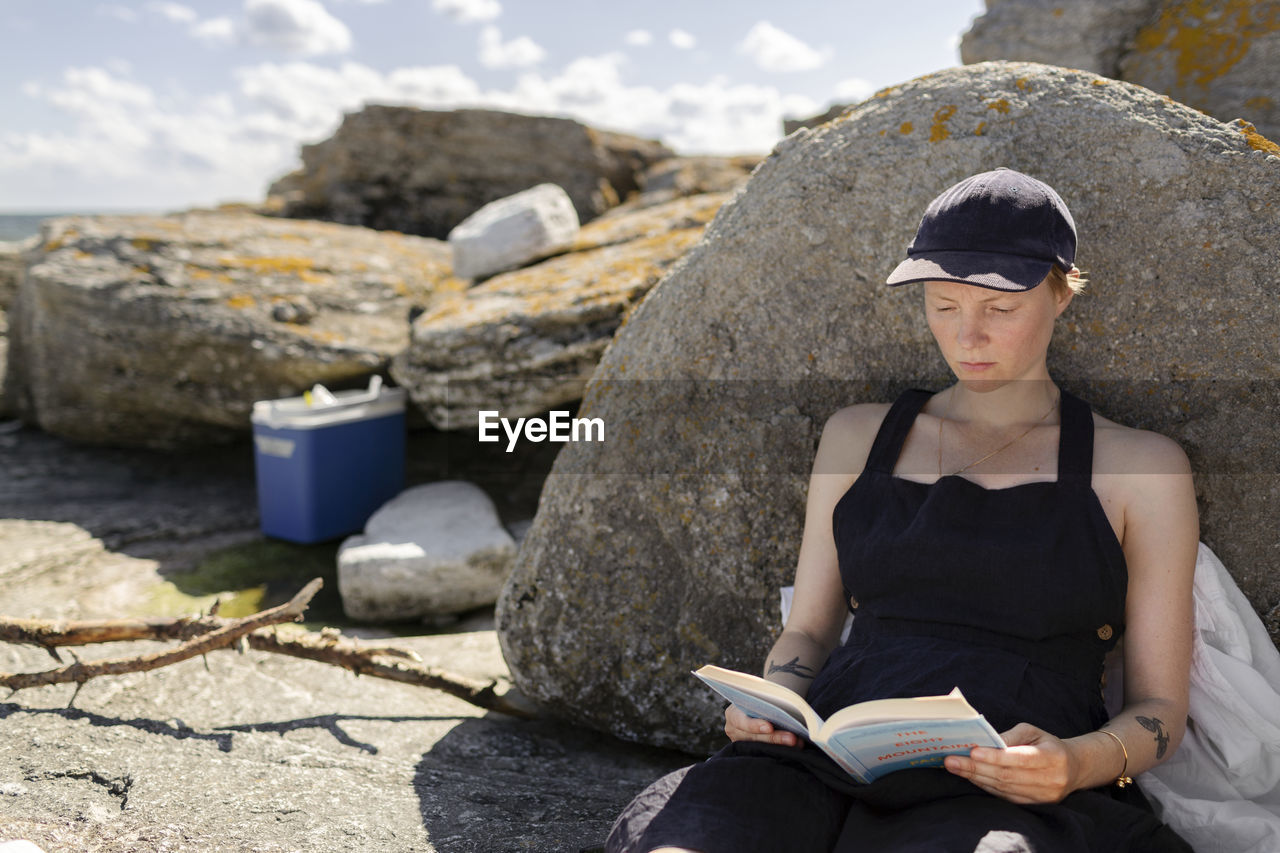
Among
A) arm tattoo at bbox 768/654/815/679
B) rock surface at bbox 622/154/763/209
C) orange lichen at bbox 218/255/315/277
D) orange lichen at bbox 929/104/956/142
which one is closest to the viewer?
arm tattoo at bbox 768/654/815/679

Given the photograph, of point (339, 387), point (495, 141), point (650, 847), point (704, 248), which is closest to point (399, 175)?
point (495, 141)

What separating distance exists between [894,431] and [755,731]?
753mm

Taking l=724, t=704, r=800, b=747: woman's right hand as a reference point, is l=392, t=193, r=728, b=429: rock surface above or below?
above

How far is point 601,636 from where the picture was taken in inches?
107

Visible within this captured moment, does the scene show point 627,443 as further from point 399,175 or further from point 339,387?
point 399,175

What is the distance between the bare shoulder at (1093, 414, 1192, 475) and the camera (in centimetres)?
183

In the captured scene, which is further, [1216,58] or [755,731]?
[1216,58]

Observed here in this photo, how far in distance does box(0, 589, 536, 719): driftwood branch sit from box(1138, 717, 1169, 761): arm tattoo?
1.83m

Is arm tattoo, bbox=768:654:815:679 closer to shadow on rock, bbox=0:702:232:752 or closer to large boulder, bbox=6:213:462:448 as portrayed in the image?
shadow on rock, bbox=0:702:232:752

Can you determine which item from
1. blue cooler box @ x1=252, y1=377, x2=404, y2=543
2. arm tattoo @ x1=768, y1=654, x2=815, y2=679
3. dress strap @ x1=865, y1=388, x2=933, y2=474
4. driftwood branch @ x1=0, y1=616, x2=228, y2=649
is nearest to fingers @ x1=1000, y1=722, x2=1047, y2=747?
arm tattoo @ x1=768, y1=654, x2=815, y2=679

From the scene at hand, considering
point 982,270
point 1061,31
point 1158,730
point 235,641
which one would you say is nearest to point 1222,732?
point 1158,730

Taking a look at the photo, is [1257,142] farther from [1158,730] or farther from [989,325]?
[1158,730]

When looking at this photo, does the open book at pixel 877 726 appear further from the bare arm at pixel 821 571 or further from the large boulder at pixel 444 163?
the large boulder at pixel 444 163

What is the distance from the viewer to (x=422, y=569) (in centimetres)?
405
